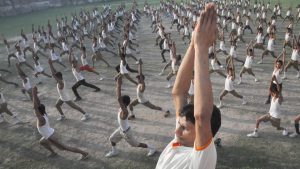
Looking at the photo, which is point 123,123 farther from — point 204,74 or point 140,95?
point 204,74

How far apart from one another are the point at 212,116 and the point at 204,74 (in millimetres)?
437

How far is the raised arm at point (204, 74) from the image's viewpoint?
1.72 metres

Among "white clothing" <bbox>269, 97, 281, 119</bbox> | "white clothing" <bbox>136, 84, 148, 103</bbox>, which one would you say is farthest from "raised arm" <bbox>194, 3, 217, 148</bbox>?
"white clothing" <bbox>136, 84, 148, 103</bbox>

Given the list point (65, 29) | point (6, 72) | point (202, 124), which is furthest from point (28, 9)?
point (202, 124)

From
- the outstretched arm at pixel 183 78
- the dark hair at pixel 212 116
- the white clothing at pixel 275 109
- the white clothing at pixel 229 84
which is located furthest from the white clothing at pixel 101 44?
the dark hair at pixel 212 116

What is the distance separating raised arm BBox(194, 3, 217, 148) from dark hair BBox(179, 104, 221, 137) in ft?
1.00

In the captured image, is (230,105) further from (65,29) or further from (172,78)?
(65,29)

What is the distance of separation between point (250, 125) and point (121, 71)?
211 inches

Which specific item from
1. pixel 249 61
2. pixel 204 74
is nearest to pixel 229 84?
pixel 249 61

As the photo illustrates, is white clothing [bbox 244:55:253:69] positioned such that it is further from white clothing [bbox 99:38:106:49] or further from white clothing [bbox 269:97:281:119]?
white clothing [bbox 99:38:106:49]

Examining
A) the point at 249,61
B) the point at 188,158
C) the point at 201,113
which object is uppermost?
the point at 201,113

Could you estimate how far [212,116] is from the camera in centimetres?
207

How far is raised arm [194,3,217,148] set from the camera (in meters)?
1.72

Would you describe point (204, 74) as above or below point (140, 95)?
above
